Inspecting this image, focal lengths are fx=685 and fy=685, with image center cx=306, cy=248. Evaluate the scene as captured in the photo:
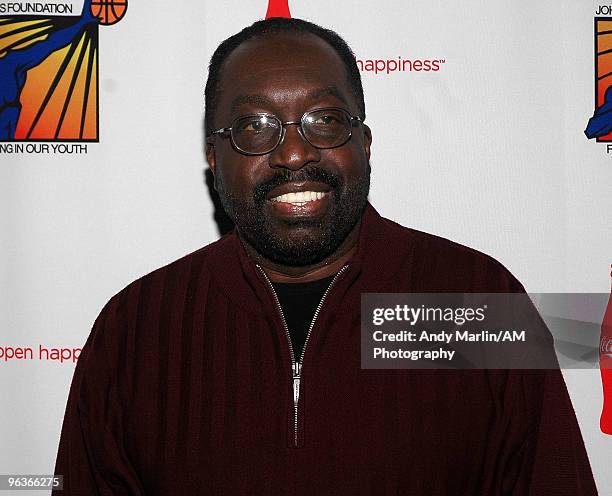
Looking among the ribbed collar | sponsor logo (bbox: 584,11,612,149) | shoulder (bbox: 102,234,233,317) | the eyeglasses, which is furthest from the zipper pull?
sponsor logo (bbox: 584,11,612,149)

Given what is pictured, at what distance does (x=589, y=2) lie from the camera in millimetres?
1773

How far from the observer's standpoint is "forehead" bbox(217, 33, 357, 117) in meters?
1.21

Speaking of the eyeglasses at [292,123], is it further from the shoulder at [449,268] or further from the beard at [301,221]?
the shoulder at [449,268]

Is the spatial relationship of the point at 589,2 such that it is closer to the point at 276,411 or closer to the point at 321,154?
the point at 321,154

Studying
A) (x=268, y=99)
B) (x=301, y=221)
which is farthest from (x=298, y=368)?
(x=268, y=99)

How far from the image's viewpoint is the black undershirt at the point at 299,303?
125cm

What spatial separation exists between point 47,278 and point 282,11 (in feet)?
3.02

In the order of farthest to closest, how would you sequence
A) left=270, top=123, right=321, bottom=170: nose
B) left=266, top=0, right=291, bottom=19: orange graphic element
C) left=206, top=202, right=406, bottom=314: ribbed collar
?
left=266, top=0, right=291, bottom=19: orange graphic element < left=206, top=202, right=406, bottom=314: ribbed collar < left=270, top=123, right=321, bottom=170: nose

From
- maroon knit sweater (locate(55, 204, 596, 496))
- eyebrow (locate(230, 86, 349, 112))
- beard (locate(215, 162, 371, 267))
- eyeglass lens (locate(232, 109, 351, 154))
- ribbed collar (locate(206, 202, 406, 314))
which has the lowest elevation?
maroon knit sweater (locate(55, 204, 596, 496))

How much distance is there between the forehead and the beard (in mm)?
140

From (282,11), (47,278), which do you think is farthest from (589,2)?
(47,278)

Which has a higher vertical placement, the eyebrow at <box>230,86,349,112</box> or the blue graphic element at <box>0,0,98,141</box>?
the blue graphic element at <box>0,0,98,141</box>

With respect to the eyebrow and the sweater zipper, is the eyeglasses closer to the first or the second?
the eyebrow

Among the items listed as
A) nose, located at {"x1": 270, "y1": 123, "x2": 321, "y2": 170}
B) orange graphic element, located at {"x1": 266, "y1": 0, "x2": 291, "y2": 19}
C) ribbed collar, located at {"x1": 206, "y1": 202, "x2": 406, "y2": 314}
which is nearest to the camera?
nose, located at {"x1": 270, "y1": 123, "x2": 321, "y2": 170}
